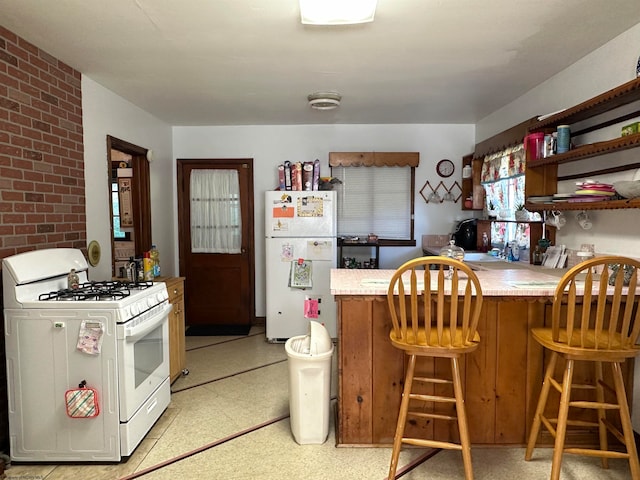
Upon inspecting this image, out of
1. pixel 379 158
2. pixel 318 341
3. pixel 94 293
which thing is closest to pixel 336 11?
pixel 318 341

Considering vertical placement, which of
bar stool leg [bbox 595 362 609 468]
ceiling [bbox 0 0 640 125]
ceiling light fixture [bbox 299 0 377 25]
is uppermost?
ceiling [bbox 0 0 640 125]

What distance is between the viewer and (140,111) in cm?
402

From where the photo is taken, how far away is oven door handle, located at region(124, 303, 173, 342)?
7.17 ft

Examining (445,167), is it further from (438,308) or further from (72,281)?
(72,281)

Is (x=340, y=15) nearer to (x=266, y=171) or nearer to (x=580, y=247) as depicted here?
(x=580, y=247)

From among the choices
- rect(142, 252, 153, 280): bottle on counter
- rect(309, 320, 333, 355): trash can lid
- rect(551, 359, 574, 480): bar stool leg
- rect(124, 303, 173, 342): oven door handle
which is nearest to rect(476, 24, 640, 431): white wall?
rect(551, 359, 574, 480): bar stool leg

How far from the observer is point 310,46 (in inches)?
99.7

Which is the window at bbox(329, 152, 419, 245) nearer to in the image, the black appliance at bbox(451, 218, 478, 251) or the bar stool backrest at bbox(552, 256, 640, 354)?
the black appliance at bbox(451, 218, 478, 251)

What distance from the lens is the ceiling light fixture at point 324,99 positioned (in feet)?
11.6

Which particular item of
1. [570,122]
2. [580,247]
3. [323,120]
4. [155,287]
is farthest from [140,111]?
[580,247]

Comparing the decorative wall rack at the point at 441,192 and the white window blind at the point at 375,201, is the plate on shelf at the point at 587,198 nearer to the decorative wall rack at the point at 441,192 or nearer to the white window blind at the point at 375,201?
the decorative wall rack at the point at 441,192

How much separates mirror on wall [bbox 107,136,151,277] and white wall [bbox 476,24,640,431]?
339 cm

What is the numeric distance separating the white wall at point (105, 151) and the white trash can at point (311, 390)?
5.92ft

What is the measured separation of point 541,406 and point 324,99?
8.82 ft
